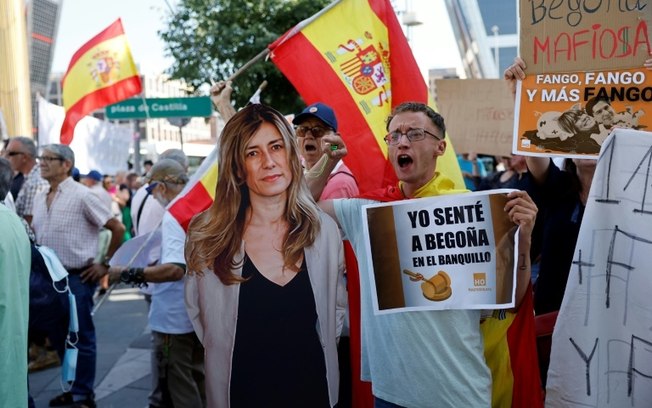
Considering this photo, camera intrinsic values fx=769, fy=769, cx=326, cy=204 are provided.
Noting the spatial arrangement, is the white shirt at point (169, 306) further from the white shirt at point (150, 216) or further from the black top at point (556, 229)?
the black top at point (556, 229)

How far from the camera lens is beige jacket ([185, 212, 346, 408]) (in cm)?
277

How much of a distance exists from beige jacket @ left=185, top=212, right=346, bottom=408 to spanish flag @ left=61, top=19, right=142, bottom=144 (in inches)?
264

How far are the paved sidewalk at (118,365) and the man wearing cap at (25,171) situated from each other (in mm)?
1588

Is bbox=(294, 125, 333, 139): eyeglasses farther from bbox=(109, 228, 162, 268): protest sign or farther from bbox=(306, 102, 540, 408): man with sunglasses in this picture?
bbox=(109, 228, 162, 268): protest sign

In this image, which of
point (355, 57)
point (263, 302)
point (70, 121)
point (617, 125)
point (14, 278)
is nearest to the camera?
point (263, 302)

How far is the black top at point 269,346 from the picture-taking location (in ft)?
9.07

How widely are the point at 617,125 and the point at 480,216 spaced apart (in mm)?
812

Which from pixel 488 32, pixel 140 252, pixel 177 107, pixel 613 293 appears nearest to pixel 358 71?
pixel 140 252

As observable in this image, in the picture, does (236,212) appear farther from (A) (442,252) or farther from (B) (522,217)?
(B) (522,217)

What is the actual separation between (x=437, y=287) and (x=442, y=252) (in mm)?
135

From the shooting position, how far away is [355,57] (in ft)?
15.2

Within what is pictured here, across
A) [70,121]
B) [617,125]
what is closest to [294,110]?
[70,121]

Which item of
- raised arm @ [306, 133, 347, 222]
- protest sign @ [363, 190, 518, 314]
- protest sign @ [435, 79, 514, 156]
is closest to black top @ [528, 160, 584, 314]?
protest sign @ [363, 190, 518, 314]

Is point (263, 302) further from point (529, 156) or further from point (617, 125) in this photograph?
point (617, 125)
